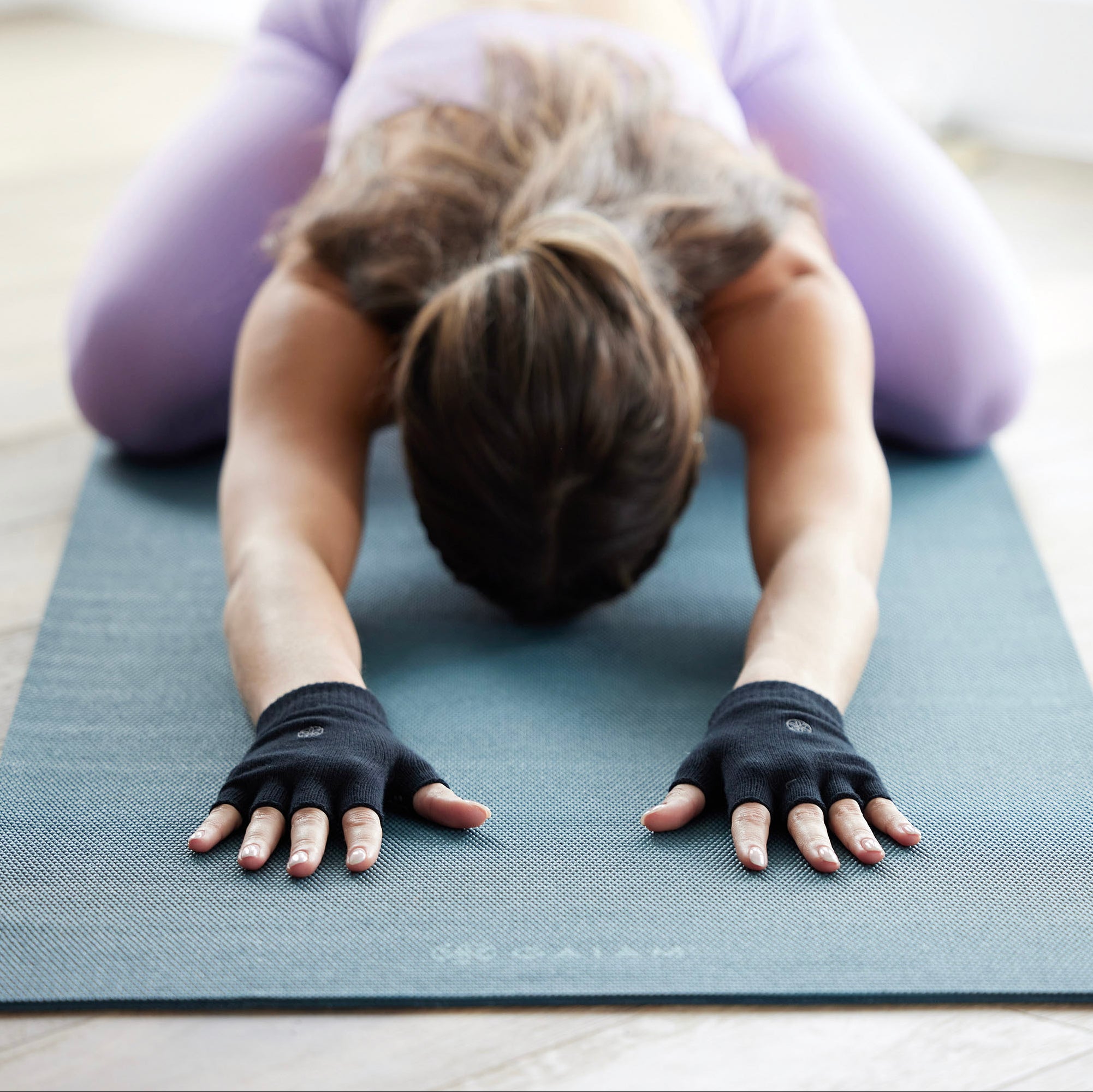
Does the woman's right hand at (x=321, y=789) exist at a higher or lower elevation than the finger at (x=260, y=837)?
higher

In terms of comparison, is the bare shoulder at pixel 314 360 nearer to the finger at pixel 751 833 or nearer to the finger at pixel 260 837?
the finger at pixel 260 837

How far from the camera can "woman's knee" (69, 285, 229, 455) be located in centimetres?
164

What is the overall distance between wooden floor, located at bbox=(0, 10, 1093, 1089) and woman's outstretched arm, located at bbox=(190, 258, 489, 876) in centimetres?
16

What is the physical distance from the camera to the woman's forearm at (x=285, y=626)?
1.13 m

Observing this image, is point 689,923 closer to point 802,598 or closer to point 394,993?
point 394,993

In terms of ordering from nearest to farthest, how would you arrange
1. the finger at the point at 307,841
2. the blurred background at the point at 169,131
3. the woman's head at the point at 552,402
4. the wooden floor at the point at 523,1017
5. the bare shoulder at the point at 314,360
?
the wooden floor at the point at 523,1017, the finger at the point at 307,841, the woman's head at the point at 552,402, the bare shoulder at the point at 314,360, the blurred background at the point at 169,131

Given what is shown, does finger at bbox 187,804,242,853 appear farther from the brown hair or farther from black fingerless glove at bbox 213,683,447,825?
the brown hair

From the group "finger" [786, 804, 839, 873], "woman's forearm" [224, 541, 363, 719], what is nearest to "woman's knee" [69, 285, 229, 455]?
"woman's forearm" [224, 541, 363, 719]

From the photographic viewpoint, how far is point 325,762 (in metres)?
1.03

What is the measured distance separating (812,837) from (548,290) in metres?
0.49

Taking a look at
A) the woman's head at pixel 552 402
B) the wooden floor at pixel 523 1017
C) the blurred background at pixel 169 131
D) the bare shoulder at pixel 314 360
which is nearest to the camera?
the wooden floor at pixel 523 1017

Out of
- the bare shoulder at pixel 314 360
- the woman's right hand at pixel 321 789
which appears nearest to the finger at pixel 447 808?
the woman's right hand at pixel 321 789

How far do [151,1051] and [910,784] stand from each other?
0.64 metres

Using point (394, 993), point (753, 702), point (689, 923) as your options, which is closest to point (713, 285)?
point (753, 702)
